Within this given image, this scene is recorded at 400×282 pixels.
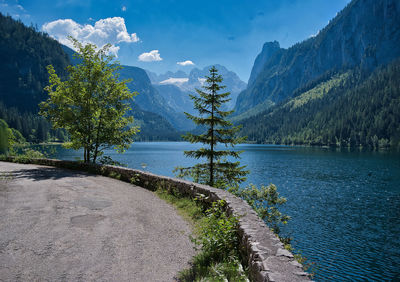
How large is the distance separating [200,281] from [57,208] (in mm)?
7616

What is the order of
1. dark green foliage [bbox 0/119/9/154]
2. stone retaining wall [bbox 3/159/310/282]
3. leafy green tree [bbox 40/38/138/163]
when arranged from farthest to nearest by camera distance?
dark green foliage [bbox 0/119/9/154] → leafy green tree [bbox 40/38/138/163] → stone retaining wall [bbox 3/159/310/282]

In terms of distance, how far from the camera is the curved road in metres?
6.01

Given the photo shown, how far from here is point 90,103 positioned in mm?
23406

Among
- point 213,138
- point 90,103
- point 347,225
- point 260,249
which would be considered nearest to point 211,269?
point 260,249

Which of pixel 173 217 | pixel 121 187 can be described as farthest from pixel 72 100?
pixel 173 217

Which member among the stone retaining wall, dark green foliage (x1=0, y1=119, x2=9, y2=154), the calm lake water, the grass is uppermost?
dark green foliage (x1=0, y1=119, x2=9, y2=154)

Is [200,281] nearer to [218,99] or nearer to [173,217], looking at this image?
[173,217]

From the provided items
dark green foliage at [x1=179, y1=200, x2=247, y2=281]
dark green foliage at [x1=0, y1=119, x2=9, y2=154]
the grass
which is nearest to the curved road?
the grass

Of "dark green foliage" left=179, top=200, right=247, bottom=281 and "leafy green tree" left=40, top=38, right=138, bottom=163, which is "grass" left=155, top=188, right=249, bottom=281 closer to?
"dark green foliage" left=179, top=200, right=247, bottom=281

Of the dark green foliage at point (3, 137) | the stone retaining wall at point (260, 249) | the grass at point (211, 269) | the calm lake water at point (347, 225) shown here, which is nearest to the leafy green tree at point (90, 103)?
the calm lake water at point (347, 225)

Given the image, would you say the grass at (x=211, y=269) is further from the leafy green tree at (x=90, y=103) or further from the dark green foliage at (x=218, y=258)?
the leafy green tree at (x=90, y=103)

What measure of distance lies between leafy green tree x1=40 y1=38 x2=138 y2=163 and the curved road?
9.87 meters

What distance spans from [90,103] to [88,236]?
17.8 m

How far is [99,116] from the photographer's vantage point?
2419 centimetres
